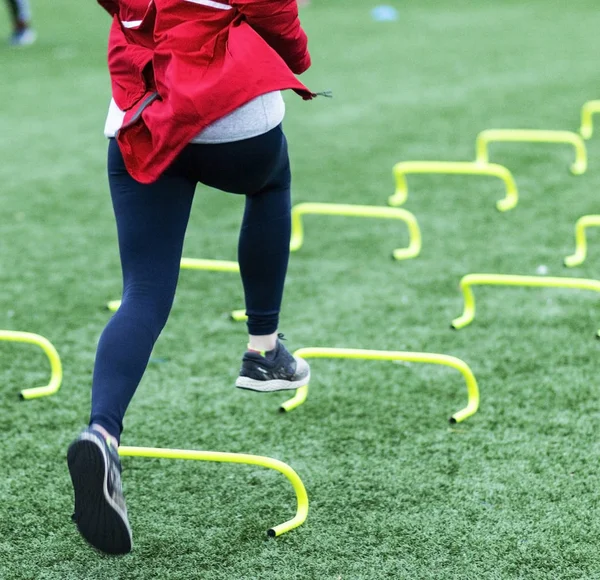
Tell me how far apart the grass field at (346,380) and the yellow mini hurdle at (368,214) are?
75 mm

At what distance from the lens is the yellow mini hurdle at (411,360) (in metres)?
3.81

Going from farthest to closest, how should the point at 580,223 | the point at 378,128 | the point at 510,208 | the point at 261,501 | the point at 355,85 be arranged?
the point at 355,85 → the point at 378,128 → the point at 510,208 → the point at 580,223 → the point at 261,501

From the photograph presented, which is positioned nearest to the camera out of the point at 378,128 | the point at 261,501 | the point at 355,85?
the point at 261,501

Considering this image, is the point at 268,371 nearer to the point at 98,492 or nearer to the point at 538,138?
the point at 98,492

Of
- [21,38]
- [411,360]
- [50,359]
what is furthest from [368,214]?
[21,38]

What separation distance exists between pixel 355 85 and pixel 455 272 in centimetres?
527

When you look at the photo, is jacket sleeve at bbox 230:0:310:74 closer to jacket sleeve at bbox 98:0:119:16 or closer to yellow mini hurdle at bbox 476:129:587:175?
jacket sleeve at bbox 98:0:119:16

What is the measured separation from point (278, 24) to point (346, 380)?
1817 mm

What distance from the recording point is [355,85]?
413 inches

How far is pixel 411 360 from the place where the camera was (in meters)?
3.82

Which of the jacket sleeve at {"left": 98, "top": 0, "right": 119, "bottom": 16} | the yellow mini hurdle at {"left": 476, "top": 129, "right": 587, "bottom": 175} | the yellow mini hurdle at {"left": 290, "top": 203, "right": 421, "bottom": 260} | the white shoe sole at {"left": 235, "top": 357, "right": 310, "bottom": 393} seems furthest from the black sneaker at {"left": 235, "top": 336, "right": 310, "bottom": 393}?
the yellow mini hurdle at {"left": 476, "top": 129, "right": 587, "bottom": 175}

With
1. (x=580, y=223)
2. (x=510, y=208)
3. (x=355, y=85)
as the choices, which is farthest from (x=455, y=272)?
(x=355, y=85)

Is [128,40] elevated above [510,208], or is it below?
above

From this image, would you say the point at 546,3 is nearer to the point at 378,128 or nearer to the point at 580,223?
the point at 378,128
